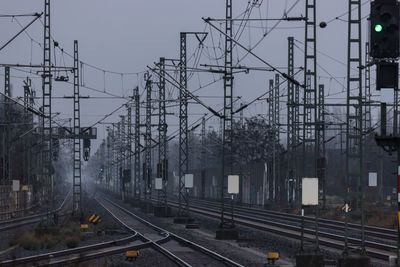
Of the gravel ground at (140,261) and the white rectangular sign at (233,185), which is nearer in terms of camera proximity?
the gravel ground at (140,261)

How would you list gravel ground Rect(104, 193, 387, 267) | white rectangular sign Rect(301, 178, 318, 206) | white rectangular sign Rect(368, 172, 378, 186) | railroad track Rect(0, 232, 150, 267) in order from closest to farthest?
white rectangular sign Rect(301, 178, 318, 206), railroad track Rect(0, 232, 150, 267), gravel ground Rect(104, 193, 387, 267), white rectangular sign Rect(368, 172, 378, 186)

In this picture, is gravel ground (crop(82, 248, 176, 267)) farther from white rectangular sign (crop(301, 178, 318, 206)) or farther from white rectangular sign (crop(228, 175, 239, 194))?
white rectangular sign (crop(228, 175, 239, 194))

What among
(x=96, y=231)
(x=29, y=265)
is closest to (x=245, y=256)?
(x=29, y=265)

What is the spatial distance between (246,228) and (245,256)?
15.7 m

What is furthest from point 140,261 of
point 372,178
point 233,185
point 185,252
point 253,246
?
point 372,178

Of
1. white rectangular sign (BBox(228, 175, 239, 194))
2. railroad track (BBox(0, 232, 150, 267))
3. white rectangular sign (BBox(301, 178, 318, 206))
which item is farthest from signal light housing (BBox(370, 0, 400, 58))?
white rectangular sign (BBox(228, 175, 239, 194))

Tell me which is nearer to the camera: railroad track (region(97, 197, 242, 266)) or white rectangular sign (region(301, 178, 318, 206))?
white rectangular sign (region(301, 178, 318, 206))

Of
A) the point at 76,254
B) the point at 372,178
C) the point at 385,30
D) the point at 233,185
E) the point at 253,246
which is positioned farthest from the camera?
the point at 372,178

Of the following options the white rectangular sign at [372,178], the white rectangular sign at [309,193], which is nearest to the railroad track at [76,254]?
the white rectangular sign at [309,193]

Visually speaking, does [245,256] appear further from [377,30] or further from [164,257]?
[377,30]

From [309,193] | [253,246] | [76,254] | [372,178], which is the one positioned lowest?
[253,246]

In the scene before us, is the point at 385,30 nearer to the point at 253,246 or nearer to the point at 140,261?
the point at 140,261

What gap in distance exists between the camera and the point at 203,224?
46375 mm

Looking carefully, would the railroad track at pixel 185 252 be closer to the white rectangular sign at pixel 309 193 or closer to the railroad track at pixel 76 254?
the railroad track at pixel 76 254
